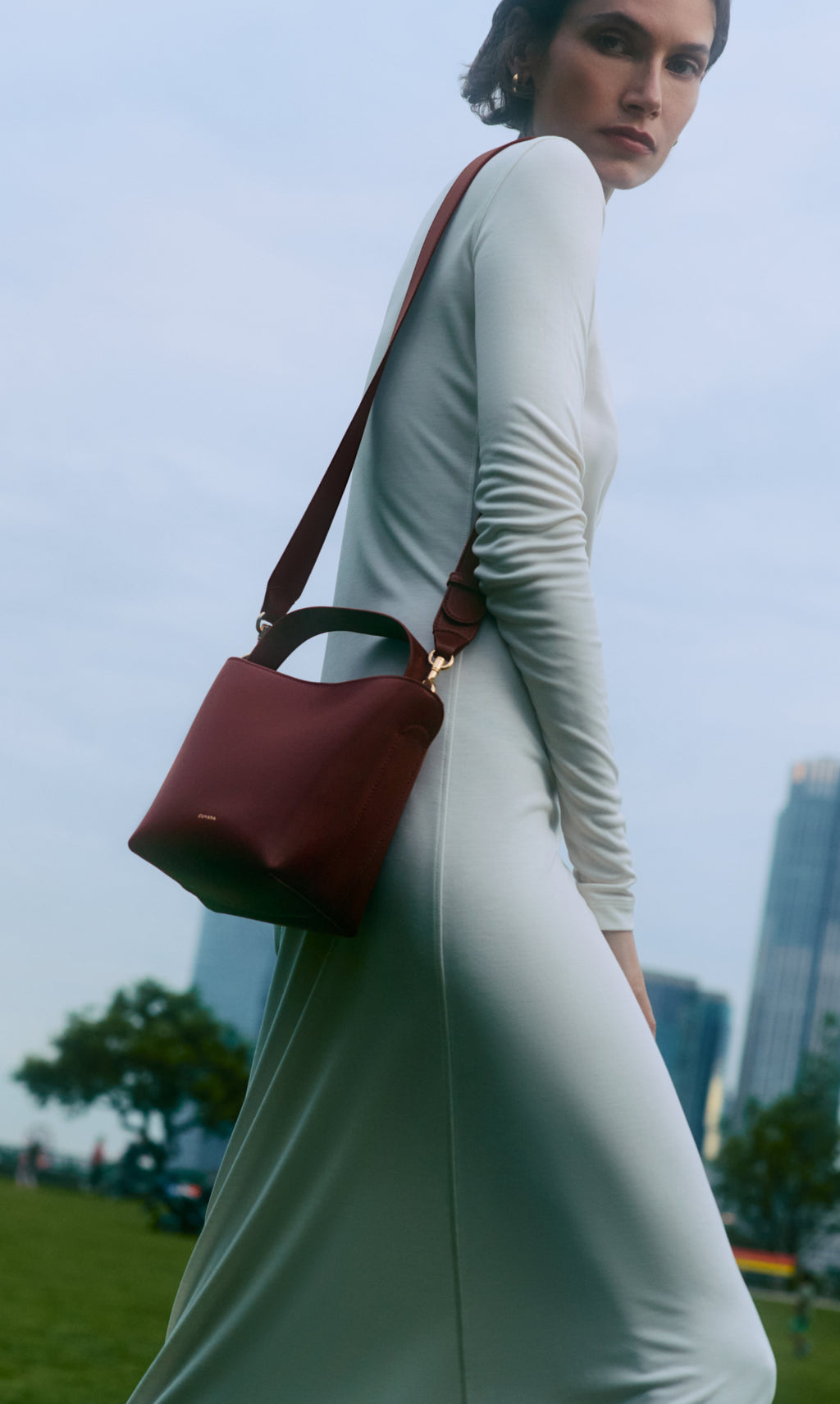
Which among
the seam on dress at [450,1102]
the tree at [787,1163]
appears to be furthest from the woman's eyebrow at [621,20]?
the tree at [787,1163]

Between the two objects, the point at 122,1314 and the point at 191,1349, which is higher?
the point at 191,1349

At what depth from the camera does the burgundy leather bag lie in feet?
4.54

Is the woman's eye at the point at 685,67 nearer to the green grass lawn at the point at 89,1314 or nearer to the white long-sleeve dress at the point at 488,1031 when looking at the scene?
the white long-sleeve dress at the point at 488,1031

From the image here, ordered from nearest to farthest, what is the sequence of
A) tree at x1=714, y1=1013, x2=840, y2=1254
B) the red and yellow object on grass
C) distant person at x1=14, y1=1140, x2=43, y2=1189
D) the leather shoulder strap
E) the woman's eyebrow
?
the leather shoulder strap
the woman's eyebrow
distant person at x1=14, y1=1140, x2=43, y2=1189
the red and yellow object on grass
tree at x1=714, y1=1013, x2=840, y2=1254

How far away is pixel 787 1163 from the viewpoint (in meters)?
55.6

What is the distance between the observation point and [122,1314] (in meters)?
13.6

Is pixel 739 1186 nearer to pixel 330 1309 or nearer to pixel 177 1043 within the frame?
pixel 177 1043

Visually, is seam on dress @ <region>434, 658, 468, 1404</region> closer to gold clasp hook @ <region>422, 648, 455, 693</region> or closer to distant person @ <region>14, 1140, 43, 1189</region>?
gold clasp hook @ <region>422, 648, 455, 693</region>

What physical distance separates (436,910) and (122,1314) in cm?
1363

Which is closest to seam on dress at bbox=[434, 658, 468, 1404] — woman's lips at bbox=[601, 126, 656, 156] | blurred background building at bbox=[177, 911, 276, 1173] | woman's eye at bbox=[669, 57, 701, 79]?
woman's lips at bbox=[601, 126, 656, 156]

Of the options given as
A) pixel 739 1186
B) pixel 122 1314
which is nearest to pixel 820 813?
pixel 739 1186

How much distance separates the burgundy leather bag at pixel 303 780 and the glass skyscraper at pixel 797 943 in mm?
100056

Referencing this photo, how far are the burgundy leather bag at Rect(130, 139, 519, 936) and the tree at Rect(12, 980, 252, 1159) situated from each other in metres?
48.7

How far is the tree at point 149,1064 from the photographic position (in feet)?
162
